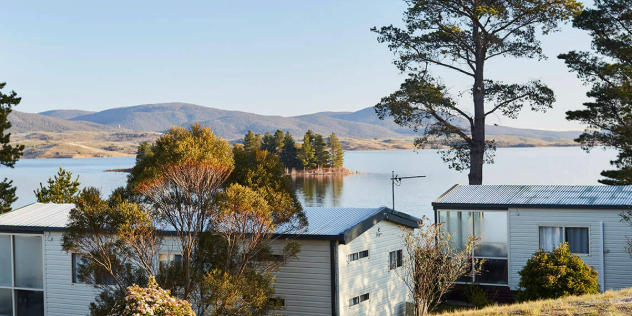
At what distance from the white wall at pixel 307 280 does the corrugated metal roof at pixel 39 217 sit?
5649mm

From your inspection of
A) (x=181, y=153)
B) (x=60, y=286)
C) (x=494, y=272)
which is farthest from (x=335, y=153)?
(x=181, y=153)

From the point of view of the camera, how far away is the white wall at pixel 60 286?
560 inches

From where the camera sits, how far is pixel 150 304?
8.41m

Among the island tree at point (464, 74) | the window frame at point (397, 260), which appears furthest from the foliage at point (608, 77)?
the window frame at point (397, 260)

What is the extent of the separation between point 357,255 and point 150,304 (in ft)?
18.8

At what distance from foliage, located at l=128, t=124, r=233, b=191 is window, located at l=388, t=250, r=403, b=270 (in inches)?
208

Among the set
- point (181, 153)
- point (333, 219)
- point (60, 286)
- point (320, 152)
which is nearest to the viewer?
point (181, 153)

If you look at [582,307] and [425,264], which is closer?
[582,307]

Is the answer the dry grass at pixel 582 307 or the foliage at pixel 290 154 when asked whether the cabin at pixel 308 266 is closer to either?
the dry grass at pixel 582 307

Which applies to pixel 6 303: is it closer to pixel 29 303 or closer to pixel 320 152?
pixel 29 303

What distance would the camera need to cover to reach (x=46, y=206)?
16516 millimetres

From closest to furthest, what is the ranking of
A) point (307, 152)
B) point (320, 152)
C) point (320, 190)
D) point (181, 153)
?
point (181, 153), point (320, 190), point (307, 152), point (320, 152)

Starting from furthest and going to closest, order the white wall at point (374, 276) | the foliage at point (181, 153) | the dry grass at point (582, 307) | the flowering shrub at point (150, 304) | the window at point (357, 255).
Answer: the window at point (357, 255)
the white wall at point (374, 276)
the foliage at point (181, 153)
the dry grass at point (582, 307)
the flowering shrub at point (150, 304)

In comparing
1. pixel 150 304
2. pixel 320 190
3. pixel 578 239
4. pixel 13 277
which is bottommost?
pixel 320 190
